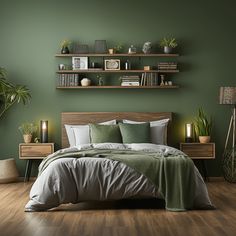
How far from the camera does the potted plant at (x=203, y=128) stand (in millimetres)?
8664

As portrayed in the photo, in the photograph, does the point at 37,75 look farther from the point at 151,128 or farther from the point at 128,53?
the point at 151,128

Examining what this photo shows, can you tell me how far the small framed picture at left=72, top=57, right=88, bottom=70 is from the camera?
344 inches

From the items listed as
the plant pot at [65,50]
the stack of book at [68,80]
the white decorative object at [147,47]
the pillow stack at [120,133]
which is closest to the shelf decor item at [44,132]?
the pillow stack at [120,133]

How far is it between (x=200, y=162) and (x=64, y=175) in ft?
11.0

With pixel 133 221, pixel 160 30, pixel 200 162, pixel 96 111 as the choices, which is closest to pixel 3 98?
pixel 96 111

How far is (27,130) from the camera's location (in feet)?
28.7

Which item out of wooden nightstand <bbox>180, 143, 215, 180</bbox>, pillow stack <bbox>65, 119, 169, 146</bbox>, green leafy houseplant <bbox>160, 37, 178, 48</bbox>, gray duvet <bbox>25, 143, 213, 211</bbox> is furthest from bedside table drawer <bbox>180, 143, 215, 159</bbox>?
gray duvet <bbox>25, 143, 213, 211</bbox>

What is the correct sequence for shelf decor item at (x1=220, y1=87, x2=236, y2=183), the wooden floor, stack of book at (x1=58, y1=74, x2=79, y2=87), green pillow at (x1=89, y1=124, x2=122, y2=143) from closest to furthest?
the wooden floor
green pillow at (x1=89, y1=124, x2=122, y2=143)
shelf decor item at (x1=220, y1=87, x2=236, y2=183)
stack of book at (x1=58, y1=74, x2=79, y2=87)

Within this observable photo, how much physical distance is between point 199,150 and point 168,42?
1842 mm

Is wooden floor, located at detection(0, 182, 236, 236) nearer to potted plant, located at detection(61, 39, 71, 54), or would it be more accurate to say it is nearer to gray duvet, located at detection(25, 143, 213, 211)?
gray duvet, located at detection(25, 143, 213, 211)

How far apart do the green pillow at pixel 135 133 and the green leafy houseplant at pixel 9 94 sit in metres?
1.70

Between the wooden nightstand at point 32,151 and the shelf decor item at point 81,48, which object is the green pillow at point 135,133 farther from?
the shelf decor item at point 81,48

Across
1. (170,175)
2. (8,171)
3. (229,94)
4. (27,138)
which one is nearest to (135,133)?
(229,94)

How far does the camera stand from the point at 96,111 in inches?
350
